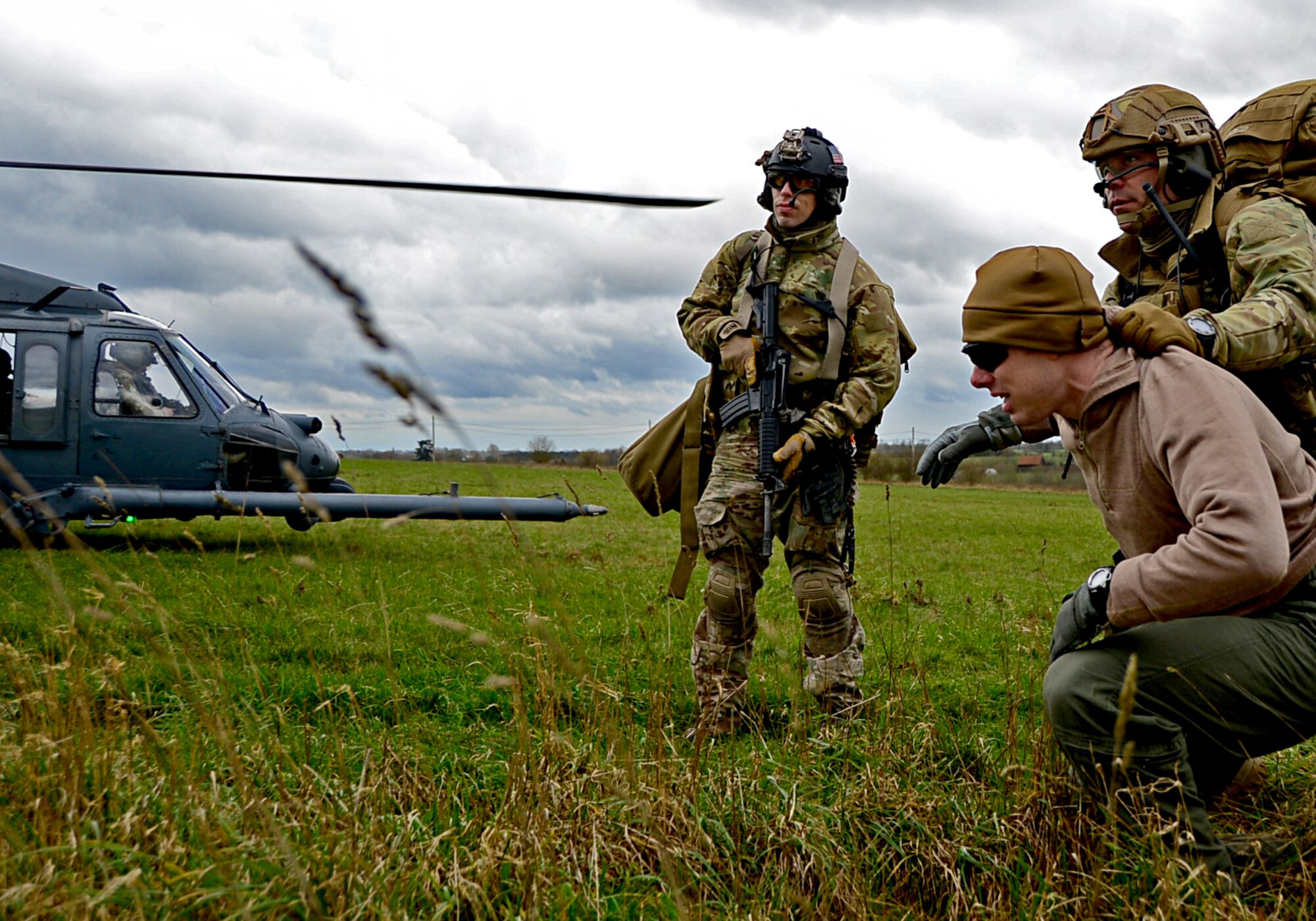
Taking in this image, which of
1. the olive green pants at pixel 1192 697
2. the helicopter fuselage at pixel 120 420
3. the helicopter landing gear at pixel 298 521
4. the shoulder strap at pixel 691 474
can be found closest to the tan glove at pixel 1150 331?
the olive green pants at pixel 1192 697

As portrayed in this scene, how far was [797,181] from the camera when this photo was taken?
434 cm

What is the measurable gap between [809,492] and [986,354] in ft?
6.15

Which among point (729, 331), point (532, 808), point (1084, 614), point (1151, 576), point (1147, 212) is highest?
point (1147, 212)

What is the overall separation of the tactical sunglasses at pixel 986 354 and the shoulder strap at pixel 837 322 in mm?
1831

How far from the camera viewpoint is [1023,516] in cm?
2119

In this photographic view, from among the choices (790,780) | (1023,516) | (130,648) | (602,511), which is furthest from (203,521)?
(1023,516)

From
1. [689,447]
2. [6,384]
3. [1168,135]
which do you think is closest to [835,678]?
[689,447]

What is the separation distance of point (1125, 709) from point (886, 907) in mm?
1157

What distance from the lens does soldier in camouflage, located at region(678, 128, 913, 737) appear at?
4277 mm

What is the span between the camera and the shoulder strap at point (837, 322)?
4.37 meters

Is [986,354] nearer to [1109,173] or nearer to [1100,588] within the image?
[1100,588]

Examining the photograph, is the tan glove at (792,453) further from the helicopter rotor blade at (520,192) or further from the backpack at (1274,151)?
the helicopter rotor blade at (520,192)

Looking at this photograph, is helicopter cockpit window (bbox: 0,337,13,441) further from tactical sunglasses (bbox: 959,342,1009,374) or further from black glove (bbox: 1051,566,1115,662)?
black glove (bbox: 1051,566,1115,662)

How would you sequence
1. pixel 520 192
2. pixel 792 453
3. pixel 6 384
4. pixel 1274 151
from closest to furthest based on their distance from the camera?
pixel 520 192, pixel 1274 151, pixel 792 453, pixel 6 384
